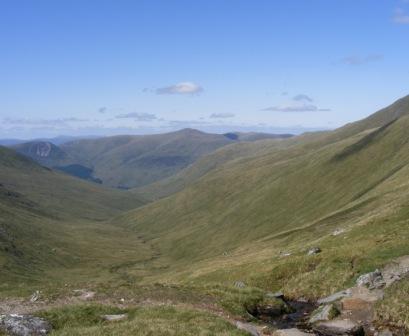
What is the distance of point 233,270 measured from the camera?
6938 cm

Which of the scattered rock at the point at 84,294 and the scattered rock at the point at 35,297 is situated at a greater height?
the scattered rock at the point at 35,297

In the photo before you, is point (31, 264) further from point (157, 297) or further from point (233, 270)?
point (157, 297)

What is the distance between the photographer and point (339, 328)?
3020 cm

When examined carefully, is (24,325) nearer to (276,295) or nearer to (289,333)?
(289,333)

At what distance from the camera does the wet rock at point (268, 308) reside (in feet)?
119

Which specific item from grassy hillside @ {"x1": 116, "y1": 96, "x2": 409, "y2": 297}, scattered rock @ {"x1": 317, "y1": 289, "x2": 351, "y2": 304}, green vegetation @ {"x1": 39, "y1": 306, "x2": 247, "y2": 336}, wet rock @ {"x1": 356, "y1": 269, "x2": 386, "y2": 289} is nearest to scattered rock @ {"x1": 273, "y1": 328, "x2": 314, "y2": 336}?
green vegetation @ {"x1": 39, "y1": 306, "x2": 247, "y2": 336}

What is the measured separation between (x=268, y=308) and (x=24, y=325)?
18391 millimetres

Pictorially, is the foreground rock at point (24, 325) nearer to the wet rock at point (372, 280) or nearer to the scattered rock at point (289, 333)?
the scattered rock at point (289, 333)

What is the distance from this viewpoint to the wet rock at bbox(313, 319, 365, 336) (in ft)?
97.2

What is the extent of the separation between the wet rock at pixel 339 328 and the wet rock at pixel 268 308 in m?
5.20

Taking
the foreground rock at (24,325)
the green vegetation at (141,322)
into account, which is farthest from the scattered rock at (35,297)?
the foreground rock at (24,325)

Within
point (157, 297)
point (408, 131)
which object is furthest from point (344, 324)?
point (408, 131)

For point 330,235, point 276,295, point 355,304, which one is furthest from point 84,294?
point 330,235

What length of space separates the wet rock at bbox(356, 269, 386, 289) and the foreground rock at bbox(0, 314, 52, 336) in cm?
2339
